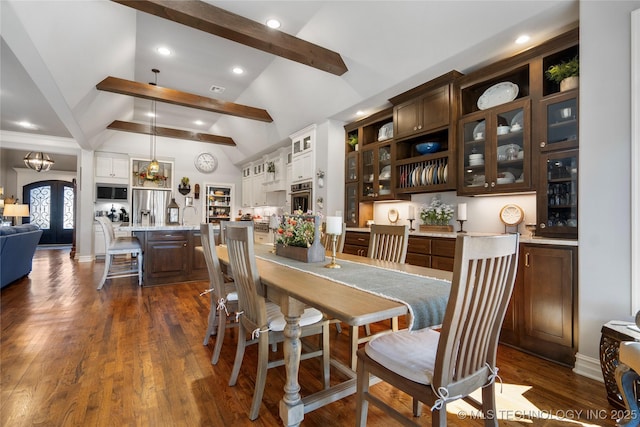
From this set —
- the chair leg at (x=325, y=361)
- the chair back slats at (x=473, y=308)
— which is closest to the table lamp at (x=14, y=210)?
the chair leg at (x=325, y=361)

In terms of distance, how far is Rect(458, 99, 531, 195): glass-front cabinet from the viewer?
8.59ft

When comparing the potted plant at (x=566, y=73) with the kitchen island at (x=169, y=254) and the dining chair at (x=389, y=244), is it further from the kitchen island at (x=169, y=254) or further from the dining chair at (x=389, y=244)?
the kitchen island at (x=169, y=254)

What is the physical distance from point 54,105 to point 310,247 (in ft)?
14.9

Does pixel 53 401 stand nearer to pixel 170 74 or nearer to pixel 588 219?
pixel 588 219

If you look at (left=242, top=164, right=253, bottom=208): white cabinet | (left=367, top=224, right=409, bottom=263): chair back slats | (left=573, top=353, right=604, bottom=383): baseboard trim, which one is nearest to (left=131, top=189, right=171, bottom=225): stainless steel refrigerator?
(left=242, top=164, right=253, bottom=208): white cabinet

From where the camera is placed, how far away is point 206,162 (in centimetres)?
847

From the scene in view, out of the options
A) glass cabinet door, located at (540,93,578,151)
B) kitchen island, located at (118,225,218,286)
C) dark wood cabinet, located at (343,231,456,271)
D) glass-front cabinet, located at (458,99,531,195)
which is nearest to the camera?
glass cabinet door, located at (540,93,578,151)

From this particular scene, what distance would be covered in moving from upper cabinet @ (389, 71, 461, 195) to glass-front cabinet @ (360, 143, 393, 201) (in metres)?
0.19

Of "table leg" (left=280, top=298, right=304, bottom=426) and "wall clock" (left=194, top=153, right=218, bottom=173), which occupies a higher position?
"wall clock" (left=194, top=153, right=218, bottom=173)

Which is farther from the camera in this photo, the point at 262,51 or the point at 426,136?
the point at 262,51

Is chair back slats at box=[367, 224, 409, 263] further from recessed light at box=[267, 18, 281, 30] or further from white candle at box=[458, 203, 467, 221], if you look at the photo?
recessed light at box=[267, 18, 281, 30]

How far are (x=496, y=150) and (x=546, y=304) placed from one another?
1411 mm

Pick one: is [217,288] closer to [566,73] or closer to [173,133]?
[566,73]

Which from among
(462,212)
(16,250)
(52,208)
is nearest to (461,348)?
(462,212)
